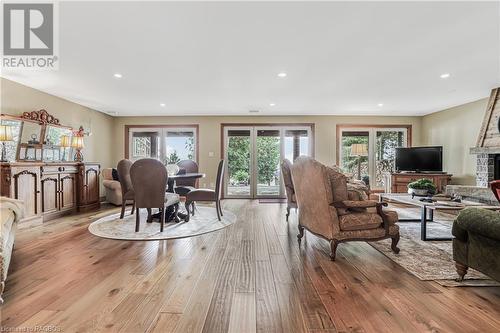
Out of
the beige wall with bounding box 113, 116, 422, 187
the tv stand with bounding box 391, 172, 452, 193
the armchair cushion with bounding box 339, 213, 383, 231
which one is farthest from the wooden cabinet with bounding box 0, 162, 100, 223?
the tv stand with bounding box 391, 172, 452, 193

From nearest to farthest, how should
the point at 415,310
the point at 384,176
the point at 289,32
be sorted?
the point at 415,310, the point at 289,32, the point at 384,176

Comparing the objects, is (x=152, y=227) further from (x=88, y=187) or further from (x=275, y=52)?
(x=275, y=52)

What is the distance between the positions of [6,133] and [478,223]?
566 centimetres

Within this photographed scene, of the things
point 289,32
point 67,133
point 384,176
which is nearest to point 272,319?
point 289,32

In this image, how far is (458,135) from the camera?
19.3ft

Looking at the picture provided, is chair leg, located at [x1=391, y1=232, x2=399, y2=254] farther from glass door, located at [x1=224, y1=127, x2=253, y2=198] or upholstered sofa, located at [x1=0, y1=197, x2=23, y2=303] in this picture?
glass door, located at [x1=224, y1=127, x2=253, y2=198]

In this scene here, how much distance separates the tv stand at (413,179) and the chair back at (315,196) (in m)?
4.29

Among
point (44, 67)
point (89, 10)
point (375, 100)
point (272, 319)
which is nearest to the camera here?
point (272, 319)

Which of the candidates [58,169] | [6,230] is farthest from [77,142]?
[6,230]

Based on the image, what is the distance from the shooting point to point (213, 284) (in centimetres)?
208

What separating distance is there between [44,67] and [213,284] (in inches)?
149

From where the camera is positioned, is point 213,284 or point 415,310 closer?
point 415,310

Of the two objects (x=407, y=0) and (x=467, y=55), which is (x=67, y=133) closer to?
(x=407, y=0)

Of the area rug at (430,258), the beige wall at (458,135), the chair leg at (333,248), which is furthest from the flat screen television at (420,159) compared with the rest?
the chair leg at (333,248)
